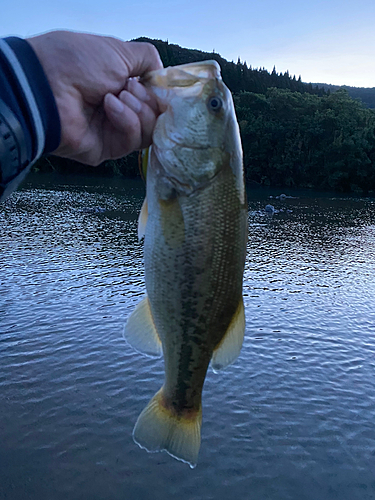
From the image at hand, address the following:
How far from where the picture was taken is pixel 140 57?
9.64 feet

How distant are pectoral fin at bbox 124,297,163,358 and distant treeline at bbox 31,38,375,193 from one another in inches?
3712

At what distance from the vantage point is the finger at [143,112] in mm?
2878

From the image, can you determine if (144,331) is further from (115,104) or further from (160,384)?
(160,384)

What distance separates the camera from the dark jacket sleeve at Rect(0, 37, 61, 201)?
7.72ft

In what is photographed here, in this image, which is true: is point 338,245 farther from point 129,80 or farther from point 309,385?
point 129,80

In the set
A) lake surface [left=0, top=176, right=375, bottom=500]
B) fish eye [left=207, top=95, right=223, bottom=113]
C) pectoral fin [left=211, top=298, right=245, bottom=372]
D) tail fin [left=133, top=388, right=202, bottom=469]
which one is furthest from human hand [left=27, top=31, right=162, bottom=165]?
lake surface [left=0, top=176, right=375, bottom=500]

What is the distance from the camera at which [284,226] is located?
45375 mm

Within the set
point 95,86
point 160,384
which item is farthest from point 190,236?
point 160,384

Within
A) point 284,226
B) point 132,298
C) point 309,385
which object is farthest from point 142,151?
point 284,226

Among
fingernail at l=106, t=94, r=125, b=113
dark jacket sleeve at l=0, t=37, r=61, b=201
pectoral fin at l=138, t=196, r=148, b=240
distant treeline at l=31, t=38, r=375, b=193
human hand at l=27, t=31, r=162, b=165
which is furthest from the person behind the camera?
distant treeline at l=31, t=38, r=375, b=193

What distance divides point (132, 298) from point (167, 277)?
18.5m

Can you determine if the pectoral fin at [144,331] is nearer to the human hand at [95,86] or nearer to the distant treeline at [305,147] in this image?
the human hand at [95,86]

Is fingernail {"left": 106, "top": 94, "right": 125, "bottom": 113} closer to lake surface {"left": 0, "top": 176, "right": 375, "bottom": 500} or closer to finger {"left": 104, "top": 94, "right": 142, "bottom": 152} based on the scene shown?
finger {"left": 104, "top": 94, "right": 142, "bottom": 152}

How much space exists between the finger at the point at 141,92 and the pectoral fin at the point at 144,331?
1.39 metres
